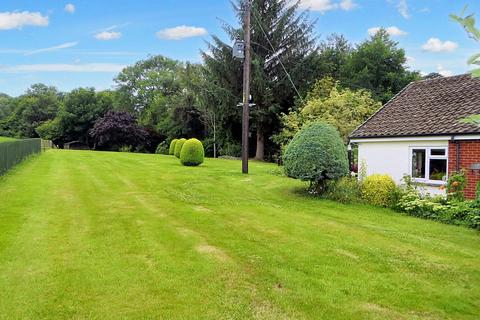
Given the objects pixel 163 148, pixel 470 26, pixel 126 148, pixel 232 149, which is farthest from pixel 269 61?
pixel 470 26

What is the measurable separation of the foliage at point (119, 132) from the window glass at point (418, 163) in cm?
4183

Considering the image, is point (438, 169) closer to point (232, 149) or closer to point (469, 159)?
point (469, 159)

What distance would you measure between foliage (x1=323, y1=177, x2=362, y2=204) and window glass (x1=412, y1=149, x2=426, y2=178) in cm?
198

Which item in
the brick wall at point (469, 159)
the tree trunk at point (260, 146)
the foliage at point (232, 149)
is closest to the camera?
the brick wall at point (469, 159)

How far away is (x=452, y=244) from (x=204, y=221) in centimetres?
483

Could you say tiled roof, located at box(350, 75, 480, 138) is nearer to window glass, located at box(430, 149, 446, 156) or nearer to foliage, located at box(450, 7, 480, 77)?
window glass, located at box(430, 149, 446, 156)

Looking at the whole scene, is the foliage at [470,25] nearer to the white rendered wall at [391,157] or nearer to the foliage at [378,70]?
the white rendered wall at [391,157]

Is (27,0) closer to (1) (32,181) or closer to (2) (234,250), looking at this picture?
(1) (32,181)

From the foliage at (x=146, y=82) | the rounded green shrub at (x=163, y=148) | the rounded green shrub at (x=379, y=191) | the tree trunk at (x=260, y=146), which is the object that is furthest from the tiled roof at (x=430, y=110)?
the foliage at (x=146, y=82)

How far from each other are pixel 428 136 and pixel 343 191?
309cm

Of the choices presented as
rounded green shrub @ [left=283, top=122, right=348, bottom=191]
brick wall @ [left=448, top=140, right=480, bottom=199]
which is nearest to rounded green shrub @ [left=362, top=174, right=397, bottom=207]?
rounded green shrub @ [left=283, top=122, right=348, bottom=191]

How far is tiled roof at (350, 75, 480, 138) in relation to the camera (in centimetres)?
1325

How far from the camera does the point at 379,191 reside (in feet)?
42.3

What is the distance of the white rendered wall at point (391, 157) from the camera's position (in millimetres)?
13703
